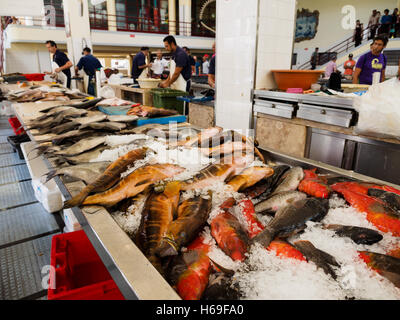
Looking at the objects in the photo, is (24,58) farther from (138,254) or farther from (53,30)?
(138,254)

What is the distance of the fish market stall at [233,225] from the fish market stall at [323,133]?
1280 mm

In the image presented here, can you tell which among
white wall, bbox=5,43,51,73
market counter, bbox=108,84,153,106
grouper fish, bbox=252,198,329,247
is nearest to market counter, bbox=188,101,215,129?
market counter, bbox=108,84,153,106

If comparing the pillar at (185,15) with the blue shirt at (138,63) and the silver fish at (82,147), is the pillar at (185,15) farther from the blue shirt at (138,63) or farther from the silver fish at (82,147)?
the silver fish at (82,147)

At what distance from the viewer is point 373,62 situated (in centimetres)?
509

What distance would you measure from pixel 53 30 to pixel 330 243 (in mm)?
19189

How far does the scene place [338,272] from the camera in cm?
100

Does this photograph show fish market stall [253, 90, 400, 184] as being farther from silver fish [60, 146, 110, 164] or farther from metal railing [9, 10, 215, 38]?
metal railing [9, 10, 215, 38]

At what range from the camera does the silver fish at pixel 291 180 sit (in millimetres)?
1573

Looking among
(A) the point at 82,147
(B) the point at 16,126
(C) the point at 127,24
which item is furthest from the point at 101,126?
(C) the point at 127,24

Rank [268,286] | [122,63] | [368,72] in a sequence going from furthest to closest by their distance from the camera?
1. [122,63]
2. [368,72]
3. [268,286]

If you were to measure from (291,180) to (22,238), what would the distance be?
251 cm

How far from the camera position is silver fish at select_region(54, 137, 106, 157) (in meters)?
2.11

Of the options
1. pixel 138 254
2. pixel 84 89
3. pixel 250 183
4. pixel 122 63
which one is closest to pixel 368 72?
pixel 250 183

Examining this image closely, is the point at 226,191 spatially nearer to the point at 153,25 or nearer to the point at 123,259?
the point at 123,259
